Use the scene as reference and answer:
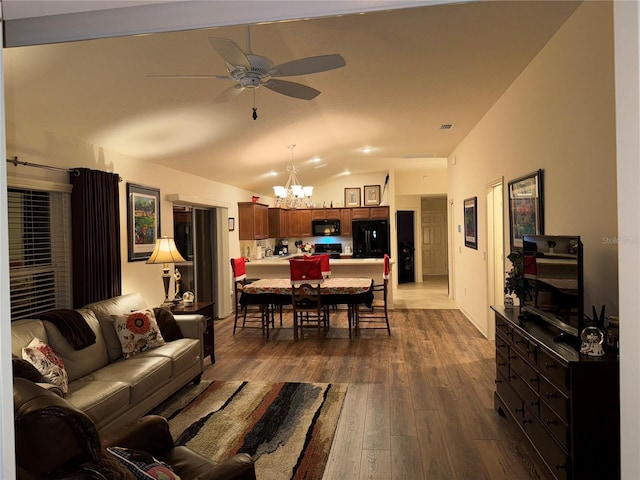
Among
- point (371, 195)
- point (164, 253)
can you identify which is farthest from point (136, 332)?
point (371, 195)

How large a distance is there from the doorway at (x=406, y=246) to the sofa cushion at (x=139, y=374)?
8885 millimetres

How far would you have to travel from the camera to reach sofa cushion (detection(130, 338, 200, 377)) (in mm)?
3686

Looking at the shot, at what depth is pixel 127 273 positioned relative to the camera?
459cm

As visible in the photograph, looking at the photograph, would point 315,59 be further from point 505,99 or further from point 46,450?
point 505,99

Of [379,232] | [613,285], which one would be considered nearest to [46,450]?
[613,285]

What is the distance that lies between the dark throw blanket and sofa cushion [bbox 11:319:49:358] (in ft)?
0.39

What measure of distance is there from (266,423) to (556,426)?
6.67 feet

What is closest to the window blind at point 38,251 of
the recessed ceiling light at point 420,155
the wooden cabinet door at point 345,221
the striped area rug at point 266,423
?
the striped area rug at point 266,423

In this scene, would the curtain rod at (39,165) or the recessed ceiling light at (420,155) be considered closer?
the curtain rod at (39,165)

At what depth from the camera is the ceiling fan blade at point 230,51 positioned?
2.26 metres

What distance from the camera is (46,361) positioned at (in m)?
2.81

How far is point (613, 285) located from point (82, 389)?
3.44 meters

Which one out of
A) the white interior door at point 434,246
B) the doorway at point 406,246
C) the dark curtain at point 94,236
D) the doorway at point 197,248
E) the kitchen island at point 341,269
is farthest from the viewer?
the white interior door at point 434,246

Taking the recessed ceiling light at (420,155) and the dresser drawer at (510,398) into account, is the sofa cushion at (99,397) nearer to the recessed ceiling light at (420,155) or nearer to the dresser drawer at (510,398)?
the dresser drawer at (510,398)
